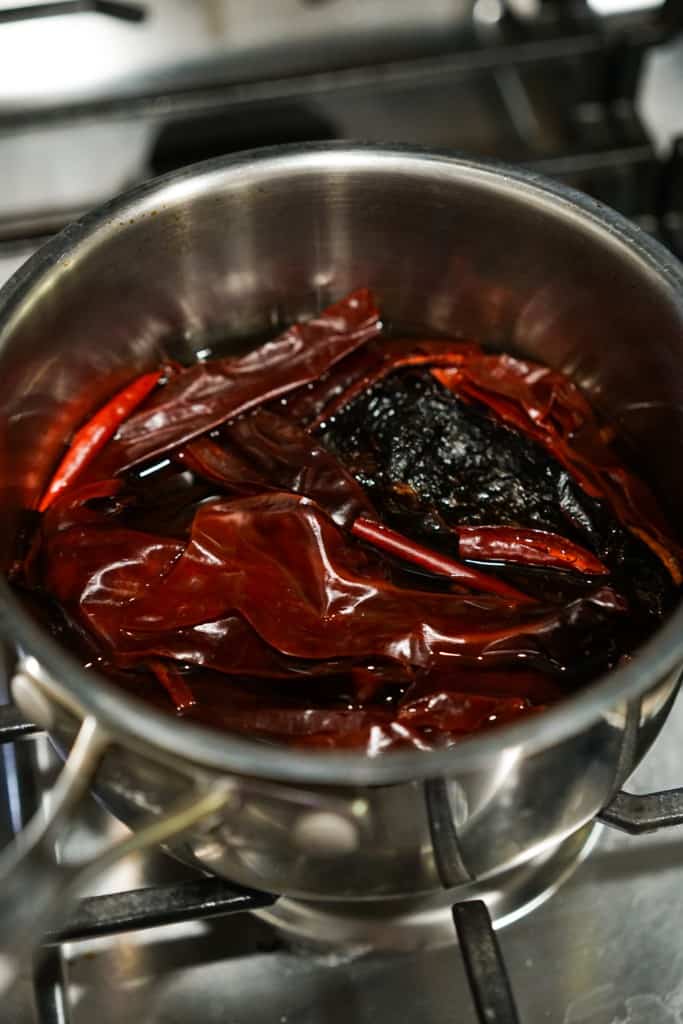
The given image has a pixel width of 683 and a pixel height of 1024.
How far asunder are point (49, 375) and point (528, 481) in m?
0.53

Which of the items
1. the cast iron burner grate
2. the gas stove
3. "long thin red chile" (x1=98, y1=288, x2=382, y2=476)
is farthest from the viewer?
"long thin red chile" (x1=98, y1=288, x2=382, y2=476)

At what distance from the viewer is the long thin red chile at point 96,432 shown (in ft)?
4.11

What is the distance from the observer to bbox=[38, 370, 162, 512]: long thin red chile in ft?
4.11

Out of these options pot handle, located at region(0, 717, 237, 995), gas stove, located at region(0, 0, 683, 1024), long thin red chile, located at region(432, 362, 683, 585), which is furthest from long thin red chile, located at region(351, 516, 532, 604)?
pot handle, located at region(0, 717, 237, 995)

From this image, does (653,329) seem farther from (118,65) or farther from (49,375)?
(118,65)

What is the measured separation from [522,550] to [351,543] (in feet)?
0.58

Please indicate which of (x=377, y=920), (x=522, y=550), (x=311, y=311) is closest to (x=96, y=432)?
(x=311, y=311)

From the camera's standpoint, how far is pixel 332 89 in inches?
65.5

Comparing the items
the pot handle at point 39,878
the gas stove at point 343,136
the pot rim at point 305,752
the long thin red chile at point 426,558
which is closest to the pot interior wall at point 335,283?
the gas stove at point 343,136

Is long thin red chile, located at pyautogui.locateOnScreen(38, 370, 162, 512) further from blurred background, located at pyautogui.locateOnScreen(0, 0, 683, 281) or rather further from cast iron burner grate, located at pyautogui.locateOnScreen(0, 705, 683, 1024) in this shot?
blurred background, located at pyautogui.locateOnScreen(0, 0, 683, 281)

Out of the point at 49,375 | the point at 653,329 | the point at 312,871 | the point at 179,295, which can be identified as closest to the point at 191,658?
the point at 312,871

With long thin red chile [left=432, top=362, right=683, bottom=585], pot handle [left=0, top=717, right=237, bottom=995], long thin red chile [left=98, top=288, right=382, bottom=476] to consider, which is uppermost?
long thin red chile [left=98, top=288, right=382, bottom=476]

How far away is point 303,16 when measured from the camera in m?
2.06

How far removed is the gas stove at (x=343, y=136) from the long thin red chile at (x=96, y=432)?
28 cm
